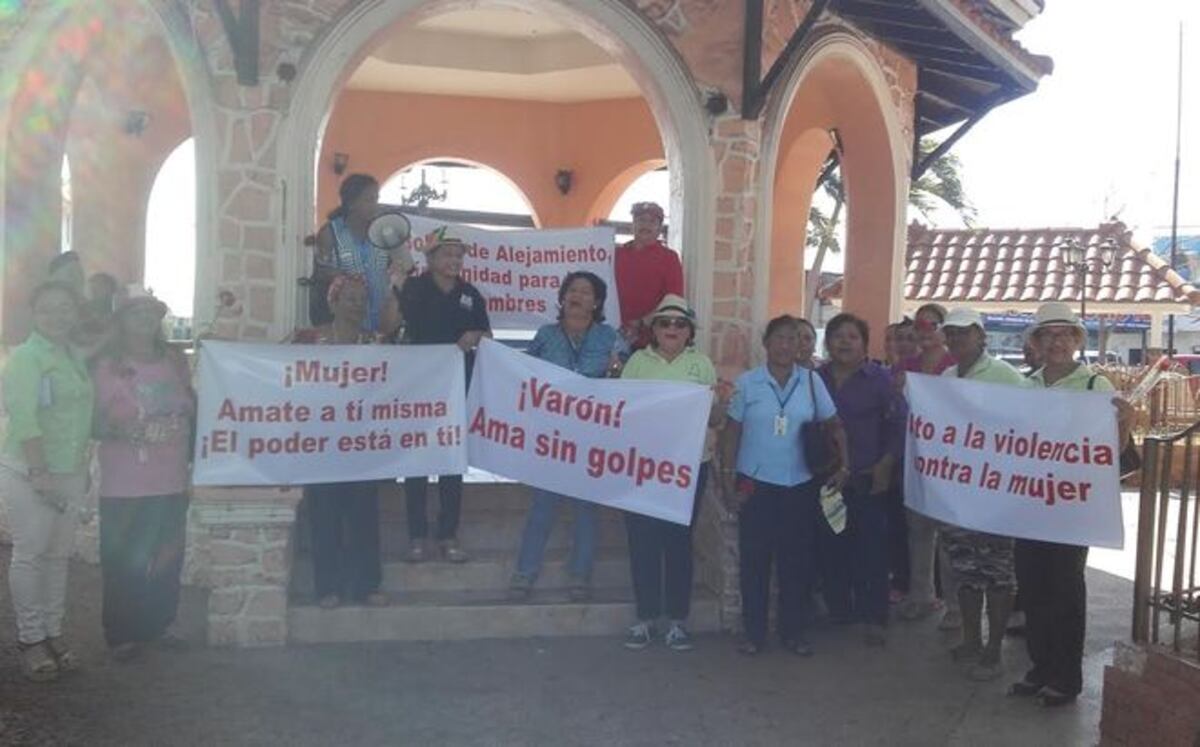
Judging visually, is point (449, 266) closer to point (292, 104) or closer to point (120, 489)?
point (292, 104)

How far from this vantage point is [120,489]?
477 cm

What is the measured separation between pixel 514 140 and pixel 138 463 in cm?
797

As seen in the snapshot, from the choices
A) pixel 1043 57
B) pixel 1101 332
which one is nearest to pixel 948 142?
pixel 1043 57

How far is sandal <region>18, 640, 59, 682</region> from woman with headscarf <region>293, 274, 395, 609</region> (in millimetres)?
1196

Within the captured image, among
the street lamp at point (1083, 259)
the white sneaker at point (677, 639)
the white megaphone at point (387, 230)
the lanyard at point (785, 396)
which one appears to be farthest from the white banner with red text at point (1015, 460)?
the street lamp at point (1083, 259)

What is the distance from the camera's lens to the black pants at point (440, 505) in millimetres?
5441

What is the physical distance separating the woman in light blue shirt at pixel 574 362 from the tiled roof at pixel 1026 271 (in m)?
12.3

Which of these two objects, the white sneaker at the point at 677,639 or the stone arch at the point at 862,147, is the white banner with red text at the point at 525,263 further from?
the white sneaker at the point at 677,639

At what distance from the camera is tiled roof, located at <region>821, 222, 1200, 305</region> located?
58.1ft

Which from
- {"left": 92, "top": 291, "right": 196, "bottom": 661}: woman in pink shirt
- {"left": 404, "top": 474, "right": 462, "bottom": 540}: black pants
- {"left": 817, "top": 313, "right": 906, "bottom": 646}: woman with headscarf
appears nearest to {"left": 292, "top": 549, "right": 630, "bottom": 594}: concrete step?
{"left": 404, "top": 474, "right": 462, "bottom": 540}: black pants

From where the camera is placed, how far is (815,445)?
→ 5133mm

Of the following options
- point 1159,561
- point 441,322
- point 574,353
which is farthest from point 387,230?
point 1159,561

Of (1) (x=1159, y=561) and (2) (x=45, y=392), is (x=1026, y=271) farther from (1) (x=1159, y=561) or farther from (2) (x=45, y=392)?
(2) (x=45, y=392)

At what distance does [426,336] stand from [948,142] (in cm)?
580
